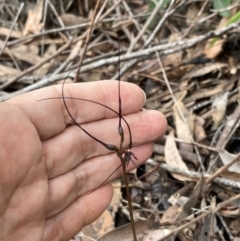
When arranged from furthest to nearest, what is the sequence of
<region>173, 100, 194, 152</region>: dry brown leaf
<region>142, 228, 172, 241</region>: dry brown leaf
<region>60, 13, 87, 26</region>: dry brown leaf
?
1. <region>60, 13, 87, 26</region>: dry brown leaf
2. <region>173, 100, 194, 152</region>: dry brown leaf
3. <region>142, 228, 172, 241</region>: dry brown leaf

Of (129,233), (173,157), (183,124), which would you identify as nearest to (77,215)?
(129,233)

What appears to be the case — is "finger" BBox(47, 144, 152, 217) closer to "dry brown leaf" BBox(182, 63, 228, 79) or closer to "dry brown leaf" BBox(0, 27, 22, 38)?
"dry brown leaf" BBox(182, 63, 228, 79)

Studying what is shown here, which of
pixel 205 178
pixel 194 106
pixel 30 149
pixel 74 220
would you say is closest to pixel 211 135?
pixel 194 106

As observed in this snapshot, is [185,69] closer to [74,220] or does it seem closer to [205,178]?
[205,178]

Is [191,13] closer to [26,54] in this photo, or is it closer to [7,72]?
[26,54]

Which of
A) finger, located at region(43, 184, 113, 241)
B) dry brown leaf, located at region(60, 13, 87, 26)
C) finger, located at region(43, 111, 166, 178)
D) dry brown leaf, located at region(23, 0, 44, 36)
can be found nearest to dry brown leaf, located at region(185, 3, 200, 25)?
dry brown leaf, located at region(60, 13, 87, 26)

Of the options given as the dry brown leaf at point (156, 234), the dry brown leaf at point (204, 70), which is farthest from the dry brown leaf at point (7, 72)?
the dry brown leaf at point (156, 234)
